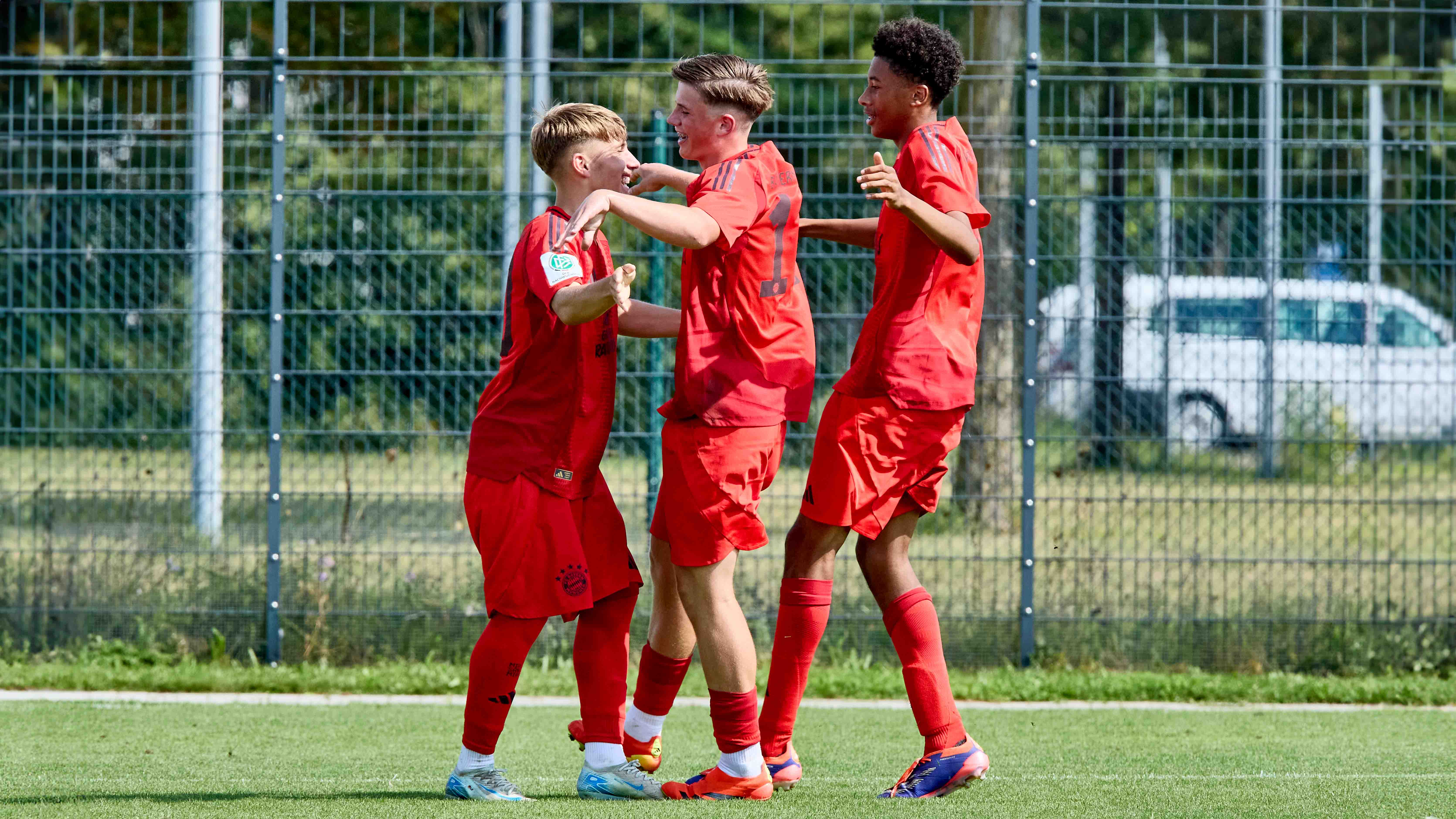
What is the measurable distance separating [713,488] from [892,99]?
3.91 ft

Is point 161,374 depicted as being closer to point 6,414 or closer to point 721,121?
point 6,414

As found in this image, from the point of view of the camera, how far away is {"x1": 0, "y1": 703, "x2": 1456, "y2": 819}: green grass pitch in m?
3.72

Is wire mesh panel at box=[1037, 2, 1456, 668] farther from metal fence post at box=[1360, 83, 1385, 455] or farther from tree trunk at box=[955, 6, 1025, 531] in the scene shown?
tree trunk at box=[955, 6, 1025, 531]

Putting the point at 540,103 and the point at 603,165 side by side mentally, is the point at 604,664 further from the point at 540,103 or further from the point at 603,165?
the point at 540,103

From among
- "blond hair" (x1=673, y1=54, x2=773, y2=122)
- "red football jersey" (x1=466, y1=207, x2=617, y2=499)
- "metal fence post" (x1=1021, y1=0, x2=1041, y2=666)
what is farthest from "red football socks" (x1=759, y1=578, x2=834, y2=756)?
"metal fence post" (x1=1021, y1=0, x2=1041, y2=666)

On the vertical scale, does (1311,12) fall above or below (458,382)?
above

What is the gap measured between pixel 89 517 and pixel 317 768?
8.19 ft

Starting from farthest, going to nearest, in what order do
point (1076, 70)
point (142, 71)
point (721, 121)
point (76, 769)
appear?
point (1076, 70) < point (142, 71) < point (76, 769) < point (721, 121)

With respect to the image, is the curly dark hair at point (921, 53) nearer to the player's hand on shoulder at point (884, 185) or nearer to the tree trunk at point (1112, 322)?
the player's hand on shoulder at point (884, 185)

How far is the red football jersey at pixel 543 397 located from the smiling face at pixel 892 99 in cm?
87

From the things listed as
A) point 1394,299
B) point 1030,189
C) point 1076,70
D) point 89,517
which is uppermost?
point 1076,70

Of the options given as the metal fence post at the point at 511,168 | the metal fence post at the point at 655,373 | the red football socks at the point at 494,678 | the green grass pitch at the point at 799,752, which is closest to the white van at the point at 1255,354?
the green grass pitch at the point at 799,752

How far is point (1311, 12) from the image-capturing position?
632cm

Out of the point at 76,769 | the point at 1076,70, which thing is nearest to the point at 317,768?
the point at 76,769
